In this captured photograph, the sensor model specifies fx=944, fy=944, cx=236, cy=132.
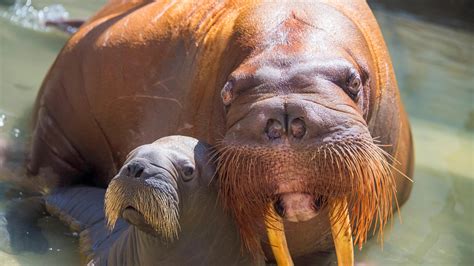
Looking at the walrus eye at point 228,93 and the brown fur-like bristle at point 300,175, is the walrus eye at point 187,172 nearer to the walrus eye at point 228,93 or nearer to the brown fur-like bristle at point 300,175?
the brown fur-like bristle at point 300,175

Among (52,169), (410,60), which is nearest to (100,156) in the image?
(52,169)

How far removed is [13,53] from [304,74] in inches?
181

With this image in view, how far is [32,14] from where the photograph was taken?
31.6 feet

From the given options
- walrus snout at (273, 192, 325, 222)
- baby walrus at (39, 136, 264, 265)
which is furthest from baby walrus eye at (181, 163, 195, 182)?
walrus snout at (273, 192, 325, 222)

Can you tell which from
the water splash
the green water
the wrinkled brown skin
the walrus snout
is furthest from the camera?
the water splash

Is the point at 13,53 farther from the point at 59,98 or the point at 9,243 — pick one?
the point at 9,243

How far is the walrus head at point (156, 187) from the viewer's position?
4023 mm

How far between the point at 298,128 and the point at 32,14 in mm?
6107

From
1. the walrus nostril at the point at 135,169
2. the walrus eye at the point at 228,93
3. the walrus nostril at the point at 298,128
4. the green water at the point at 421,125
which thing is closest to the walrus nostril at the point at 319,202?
the walrus nostril at the point at 298,128

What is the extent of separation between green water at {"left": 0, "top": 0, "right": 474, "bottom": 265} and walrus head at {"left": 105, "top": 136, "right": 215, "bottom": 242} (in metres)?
1.22

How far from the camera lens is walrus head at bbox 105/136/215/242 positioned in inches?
158

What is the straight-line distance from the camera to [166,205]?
410 centimetres

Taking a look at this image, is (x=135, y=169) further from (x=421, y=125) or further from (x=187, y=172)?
(x=421, y=125)

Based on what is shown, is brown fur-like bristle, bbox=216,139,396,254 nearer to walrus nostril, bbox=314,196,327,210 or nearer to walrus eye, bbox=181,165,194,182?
walrus nostril, bbox=314,196,327,210
